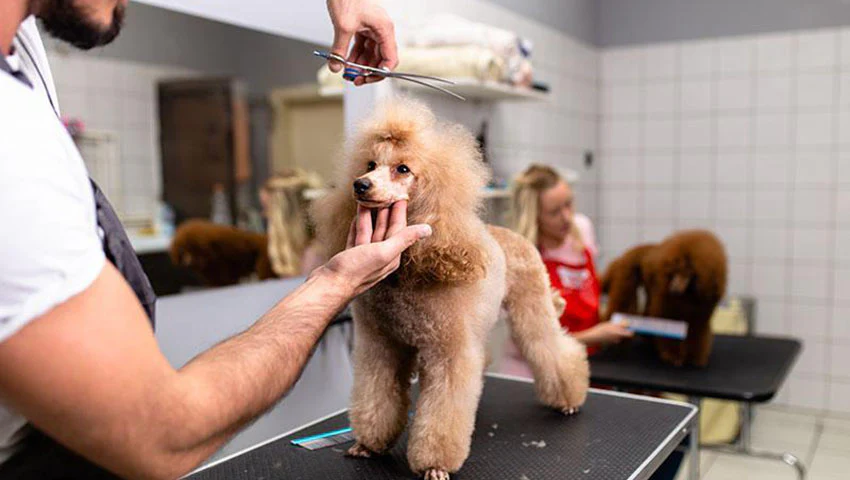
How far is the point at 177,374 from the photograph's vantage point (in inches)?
28.8

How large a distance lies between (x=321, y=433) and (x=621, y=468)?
570 mm

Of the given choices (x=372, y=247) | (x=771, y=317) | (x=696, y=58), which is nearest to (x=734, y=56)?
(x=696, y=58)

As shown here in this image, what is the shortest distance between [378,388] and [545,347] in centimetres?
36

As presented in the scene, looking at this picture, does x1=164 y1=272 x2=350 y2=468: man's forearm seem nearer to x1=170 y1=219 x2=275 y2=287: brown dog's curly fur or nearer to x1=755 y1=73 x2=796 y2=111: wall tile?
x1=170 y1=219 x2=275 y2=287: brown dog's curly fur

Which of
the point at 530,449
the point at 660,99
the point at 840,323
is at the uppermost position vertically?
the point at 660,99

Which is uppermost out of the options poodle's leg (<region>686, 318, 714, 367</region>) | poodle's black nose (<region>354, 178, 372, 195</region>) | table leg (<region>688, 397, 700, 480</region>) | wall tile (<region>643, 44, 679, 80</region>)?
wall tile (<region>643, 44, 679, 80</region>)

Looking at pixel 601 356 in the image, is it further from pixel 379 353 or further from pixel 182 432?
pixel 182 432

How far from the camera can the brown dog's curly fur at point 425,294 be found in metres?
1.11

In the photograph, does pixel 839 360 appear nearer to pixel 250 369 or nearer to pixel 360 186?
pixel 360 186

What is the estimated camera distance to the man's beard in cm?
75

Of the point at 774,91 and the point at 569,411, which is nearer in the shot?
the point at 569,411

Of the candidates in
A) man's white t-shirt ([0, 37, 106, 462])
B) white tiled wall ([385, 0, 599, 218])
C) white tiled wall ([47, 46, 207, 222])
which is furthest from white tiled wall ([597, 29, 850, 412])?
man's white t-shirt ([0, 37, 106, 462])

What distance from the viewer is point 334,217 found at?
3.82 ft

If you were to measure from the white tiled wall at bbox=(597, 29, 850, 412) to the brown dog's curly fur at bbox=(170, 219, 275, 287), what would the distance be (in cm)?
257
